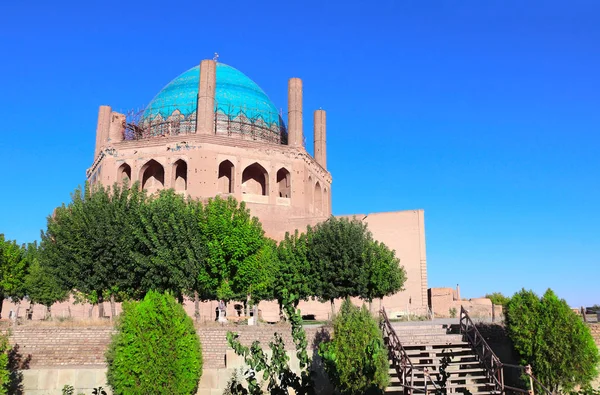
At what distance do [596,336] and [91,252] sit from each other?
1467 cm

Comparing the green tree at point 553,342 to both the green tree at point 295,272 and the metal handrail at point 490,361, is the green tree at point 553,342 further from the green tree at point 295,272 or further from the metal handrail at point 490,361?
the green tree at point 295,272

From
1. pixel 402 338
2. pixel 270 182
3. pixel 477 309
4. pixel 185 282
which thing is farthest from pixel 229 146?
pixel 402 338

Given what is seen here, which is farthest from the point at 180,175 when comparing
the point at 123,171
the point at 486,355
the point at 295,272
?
the point at 486,355

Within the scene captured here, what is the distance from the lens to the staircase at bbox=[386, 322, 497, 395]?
34.8 ft

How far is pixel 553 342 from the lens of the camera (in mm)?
10883

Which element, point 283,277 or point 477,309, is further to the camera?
point 477,309

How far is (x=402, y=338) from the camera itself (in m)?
12.5

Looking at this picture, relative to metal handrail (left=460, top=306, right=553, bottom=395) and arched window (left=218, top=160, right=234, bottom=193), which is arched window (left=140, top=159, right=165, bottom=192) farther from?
metal handrail (left=460, top=306, right=553, bottom=395)

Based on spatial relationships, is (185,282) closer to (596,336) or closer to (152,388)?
(152,388)

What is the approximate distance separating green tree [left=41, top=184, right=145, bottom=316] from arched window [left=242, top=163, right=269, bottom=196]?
12.3 m

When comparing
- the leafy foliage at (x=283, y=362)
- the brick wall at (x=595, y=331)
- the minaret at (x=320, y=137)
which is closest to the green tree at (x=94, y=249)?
the brick wall at (x=595, y=331)

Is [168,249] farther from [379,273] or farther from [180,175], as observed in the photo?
[180,175]

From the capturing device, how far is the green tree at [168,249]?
17953 mm

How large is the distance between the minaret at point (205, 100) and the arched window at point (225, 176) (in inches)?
80.7
